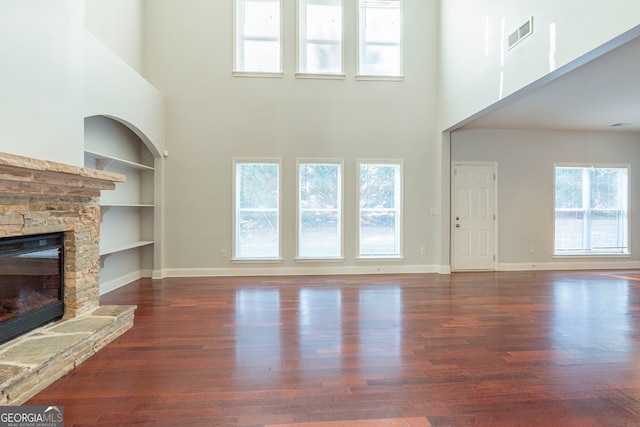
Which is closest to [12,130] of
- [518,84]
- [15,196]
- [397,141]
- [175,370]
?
[15,196]

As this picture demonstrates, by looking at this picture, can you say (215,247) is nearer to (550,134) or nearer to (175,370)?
→ (175,370)

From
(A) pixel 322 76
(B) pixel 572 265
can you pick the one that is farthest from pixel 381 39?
(B) pixel 572 265

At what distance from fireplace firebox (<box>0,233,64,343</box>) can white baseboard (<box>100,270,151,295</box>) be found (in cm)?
161

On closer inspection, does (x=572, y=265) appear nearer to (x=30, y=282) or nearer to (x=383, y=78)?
(x=383, y=78)

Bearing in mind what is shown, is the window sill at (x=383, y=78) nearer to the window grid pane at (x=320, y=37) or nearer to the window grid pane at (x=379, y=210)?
the window grid pane at (x=320, y=37)

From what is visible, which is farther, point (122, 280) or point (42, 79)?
point (122, 280)

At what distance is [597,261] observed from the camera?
595 centimetres

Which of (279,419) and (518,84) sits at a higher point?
(518,84)

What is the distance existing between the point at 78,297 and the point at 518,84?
495 centimetres

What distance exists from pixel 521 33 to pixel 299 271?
442 centimetres

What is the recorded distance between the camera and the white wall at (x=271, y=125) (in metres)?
5.20

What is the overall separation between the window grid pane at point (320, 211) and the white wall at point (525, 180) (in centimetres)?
236

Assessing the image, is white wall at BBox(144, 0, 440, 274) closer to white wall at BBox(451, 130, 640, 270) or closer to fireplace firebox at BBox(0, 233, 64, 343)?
white wall at BBox(451, 130, 640, 270)
